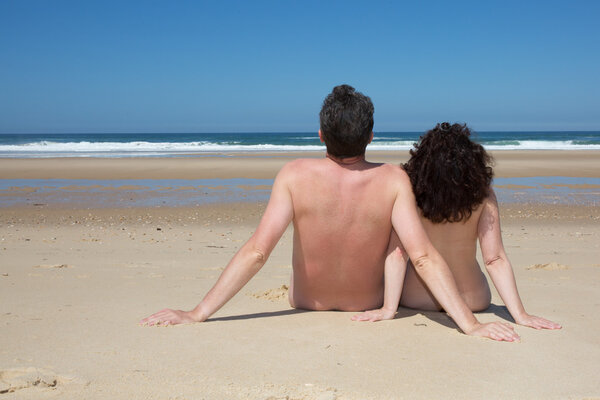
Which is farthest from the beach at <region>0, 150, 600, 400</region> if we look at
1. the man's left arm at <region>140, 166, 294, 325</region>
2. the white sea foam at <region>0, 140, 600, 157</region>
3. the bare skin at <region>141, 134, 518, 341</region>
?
the white sea foam at <region>0, 140, 600, 157</region>

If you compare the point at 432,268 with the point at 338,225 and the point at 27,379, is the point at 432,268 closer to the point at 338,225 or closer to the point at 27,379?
the point at 338,225

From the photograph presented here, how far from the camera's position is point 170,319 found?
3.20m

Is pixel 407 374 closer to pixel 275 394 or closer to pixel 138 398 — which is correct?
pixel 275 394

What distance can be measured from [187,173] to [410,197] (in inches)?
636

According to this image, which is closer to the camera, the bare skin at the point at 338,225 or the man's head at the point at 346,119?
the man's head at the point at 346,119

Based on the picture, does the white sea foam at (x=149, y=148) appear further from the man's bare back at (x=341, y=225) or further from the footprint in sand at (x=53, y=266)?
the man's bare back at (x=341, y=225)

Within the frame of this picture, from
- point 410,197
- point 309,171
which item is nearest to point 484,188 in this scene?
point 410,197

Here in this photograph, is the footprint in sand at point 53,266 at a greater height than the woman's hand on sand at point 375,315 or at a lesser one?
lesser

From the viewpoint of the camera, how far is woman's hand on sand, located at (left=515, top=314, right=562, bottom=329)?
10.6 ft

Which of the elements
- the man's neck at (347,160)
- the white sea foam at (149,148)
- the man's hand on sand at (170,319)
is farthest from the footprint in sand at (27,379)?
the white sea foam at (149,148)

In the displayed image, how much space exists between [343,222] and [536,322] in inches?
50.9

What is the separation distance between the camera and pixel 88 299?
12.9ft

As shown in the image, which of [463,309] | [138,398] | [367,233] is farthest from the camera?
[367,233]

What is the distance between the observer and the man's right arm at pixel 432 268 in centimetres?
302
